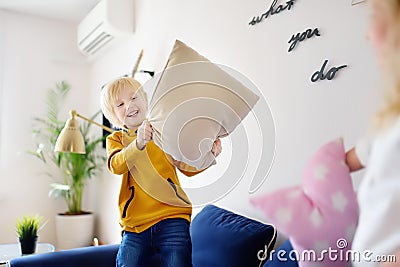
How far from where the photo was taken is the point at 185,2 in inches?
90.6

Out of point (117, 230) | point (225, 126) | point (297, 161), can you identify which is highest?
point (225, 126)

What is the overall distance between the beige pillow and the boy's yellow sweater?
150 mm

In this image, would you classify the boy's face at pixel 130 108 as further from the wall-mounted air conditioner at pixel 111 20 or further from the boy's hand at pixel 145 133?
the wall-mounted air conditioner at pixel 111 20

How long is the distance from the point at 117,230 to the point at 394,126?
259 centimetres

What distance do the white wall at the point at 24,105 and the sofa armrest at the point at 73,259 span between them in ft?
5.15

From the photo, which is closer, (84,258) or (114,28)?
(84,258)

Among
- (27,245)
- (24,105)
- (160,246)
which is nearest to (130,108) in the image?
(160,246)

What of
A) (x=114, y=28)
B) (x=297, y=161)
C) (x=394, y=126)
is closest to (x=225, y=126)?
(x=297, y=161)

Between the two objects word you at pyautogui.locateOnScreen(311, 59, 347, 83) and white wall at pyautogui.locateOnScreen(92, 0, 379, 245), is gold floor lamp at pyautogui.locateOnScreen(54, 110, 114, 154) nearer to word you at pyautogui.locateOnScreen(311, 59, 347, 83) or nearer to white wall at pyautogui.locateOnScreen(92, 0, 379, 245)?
white wall at pyautogui.locateOnScreen(92, 0, 379, 245)

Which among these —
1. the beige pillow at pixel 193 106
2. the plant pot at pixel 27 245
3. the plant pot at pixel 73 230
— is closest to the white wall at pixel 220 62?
the plant pot at pixel 73 230

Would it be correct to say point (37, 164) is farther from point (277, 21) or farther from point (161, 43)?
point (277, 21)

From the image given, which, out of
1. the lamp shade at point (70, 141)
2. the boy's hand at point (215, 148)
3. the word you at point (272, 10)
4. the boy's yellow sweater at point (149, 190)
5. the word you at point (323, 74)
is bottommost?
the boy's yellow sweater at point (149, 190)

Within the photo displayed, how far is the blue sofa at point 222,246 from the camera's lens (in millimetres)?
1449

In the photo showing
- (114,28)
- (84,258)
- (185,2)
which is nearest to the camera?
(84,258)
